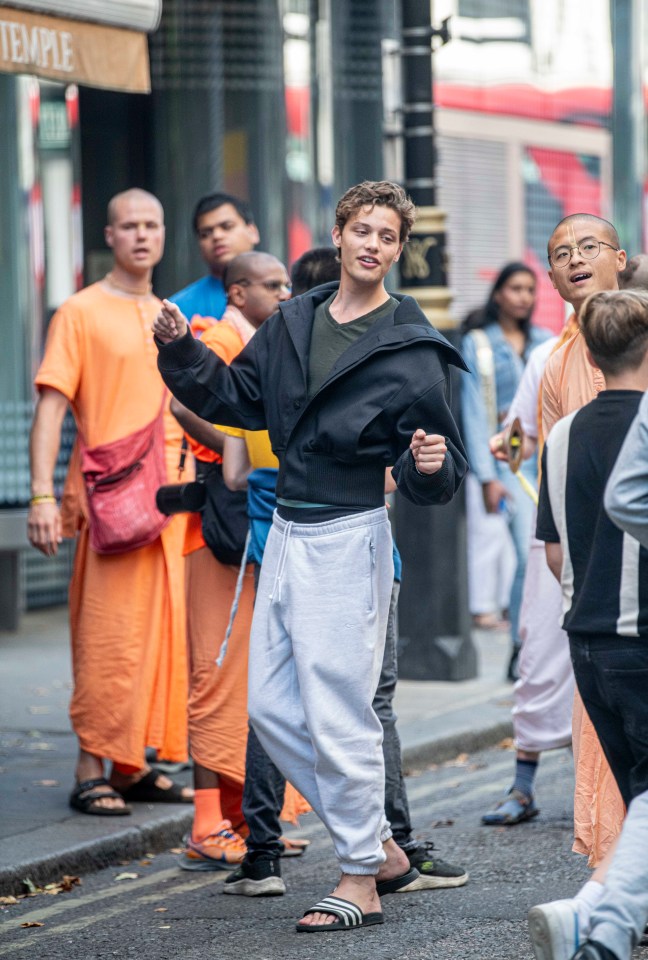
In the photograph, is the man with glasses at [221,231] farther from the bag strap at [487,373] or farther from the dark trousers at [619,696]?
the dark trousers at [619,696]

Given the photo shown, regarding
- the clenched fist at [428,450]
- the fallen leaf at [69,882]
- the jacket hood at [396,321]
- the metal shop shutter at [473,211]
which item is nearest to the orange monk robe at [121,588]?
the fallen leaf at [69,882]

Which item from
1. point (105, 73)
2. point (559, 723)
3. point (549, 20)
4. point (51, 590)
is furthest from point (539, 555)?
point (549, 20)

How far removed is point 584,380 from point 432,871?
61.0 inches

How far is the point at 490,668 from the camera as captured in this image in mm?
9914

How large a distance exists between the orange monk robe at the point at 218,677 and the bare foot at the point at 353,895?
2.65 feet

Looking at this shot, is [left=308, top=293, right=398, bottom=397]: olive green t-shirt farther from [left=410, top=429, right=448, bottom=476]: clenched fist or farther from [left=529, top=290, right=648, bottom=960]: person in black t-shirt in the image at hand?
[left=529, top=290, right=648, bottom=960]: person in black t-shirt

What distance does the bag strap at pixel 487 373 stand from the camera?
374 inches

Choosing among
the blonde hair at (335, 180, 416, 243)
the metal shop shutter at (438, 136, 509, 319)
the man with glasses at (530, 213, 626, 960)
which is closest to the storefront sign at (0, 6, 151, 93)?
the blonde hair at (335, 180, 416, 243)

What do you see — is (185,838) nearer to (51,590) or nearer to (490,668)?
(490,668)

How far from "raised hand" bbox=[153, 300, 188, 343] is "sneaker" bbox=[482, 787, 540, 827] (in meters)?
2.41

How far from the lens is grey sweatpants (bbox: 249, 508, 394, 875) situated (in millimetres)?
4969

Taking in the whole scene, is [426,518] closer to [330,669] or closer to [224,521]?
[224,521]

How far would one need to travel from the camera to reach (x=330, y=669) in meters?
4.96

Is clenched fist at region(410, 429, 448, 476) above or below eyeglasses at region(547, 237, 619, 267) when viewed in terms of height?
below
